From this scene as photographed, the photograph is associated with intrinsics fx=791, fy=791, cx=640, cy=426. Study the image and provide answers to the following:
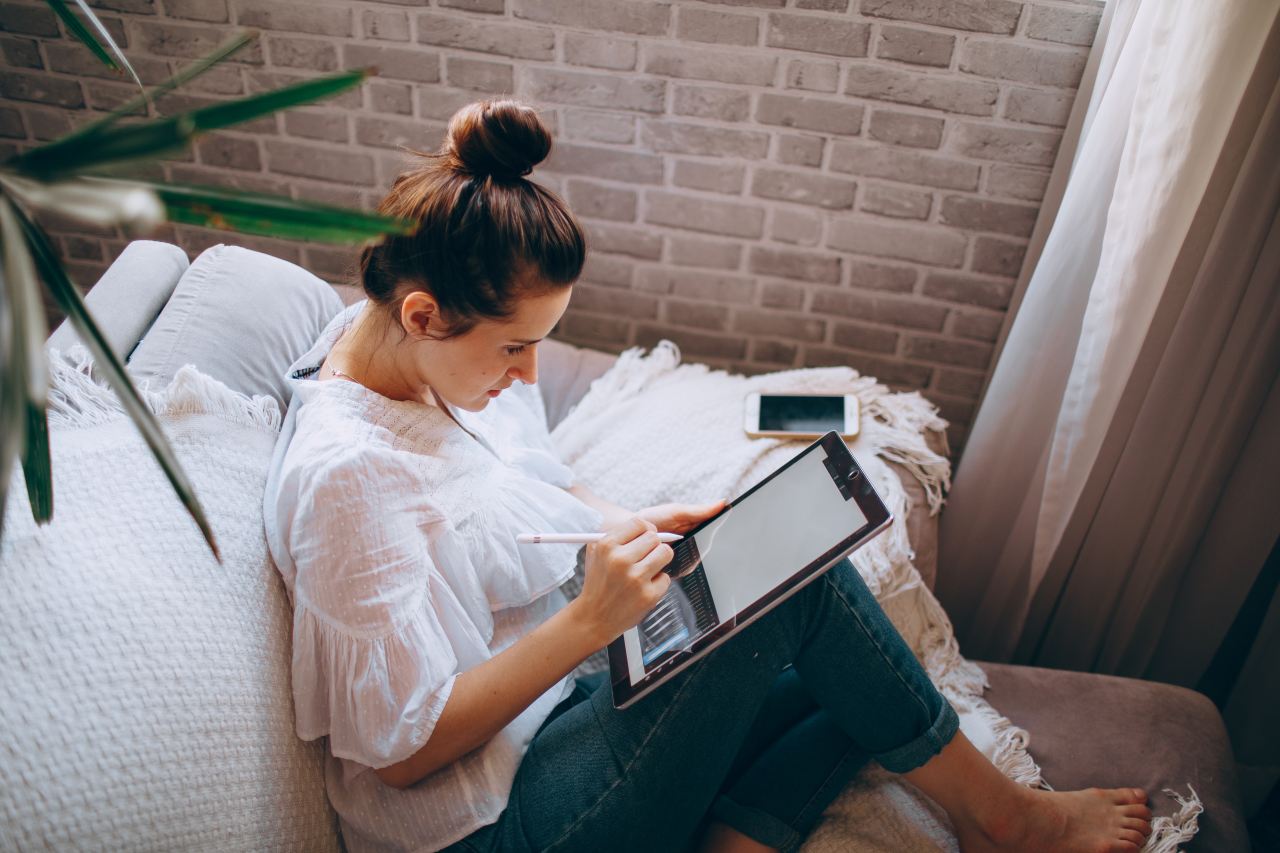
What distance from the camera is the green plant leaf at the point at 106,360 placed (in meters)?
0.48

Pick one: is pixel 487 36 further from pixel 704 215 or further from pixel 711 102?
pixel 704 215

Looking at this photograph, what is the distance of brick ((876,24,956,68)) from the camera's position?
56.6 inches

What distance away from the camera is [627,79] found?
5.05ft

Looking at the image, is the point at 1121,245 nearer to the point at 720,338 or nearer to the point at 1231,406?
the point at 1231,406

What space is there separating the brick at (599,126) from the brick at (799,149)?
0.30 metres

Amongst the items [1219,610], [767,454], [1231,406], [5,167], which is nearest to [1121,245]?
[1231,406]

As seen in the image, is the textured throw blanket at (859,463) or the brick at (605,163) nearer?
the textured throw blanket at (859,463)

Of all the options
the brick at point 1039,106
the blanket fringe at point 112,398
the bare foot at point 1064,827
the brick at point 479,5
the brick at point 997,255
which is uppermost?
the brick at point 479,5

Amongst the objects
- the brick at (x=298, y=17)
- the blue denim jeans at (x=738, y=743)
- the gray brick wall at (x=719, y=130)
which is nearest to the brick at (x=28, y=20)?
the gray brick wall at (x=719, y=130)

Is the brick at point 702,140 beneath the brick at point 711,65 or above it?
beneath

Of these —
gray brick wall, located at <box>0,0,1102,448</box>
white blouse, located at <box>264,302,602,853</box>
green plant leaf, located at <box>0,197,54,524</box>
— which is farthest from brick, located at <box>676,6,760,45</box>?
green plant leaf, located at <box>0,197,54,524</box>

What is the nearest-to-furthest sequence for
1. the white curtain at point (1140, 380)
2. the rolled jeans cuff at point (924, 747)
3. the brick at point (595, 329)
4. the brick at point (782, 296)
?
the rolled jeans cuff at point (924, 747), the white curtain at point (1140, 380), the brick at point (782, 296), the brick at point (595, 329)

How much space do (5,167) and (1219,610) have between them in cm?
174

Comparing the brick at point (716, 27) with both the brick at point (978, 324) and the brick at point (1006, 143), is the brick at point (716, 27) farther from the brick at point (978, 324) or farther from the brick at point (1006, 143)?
the brick at point (978, 324)
